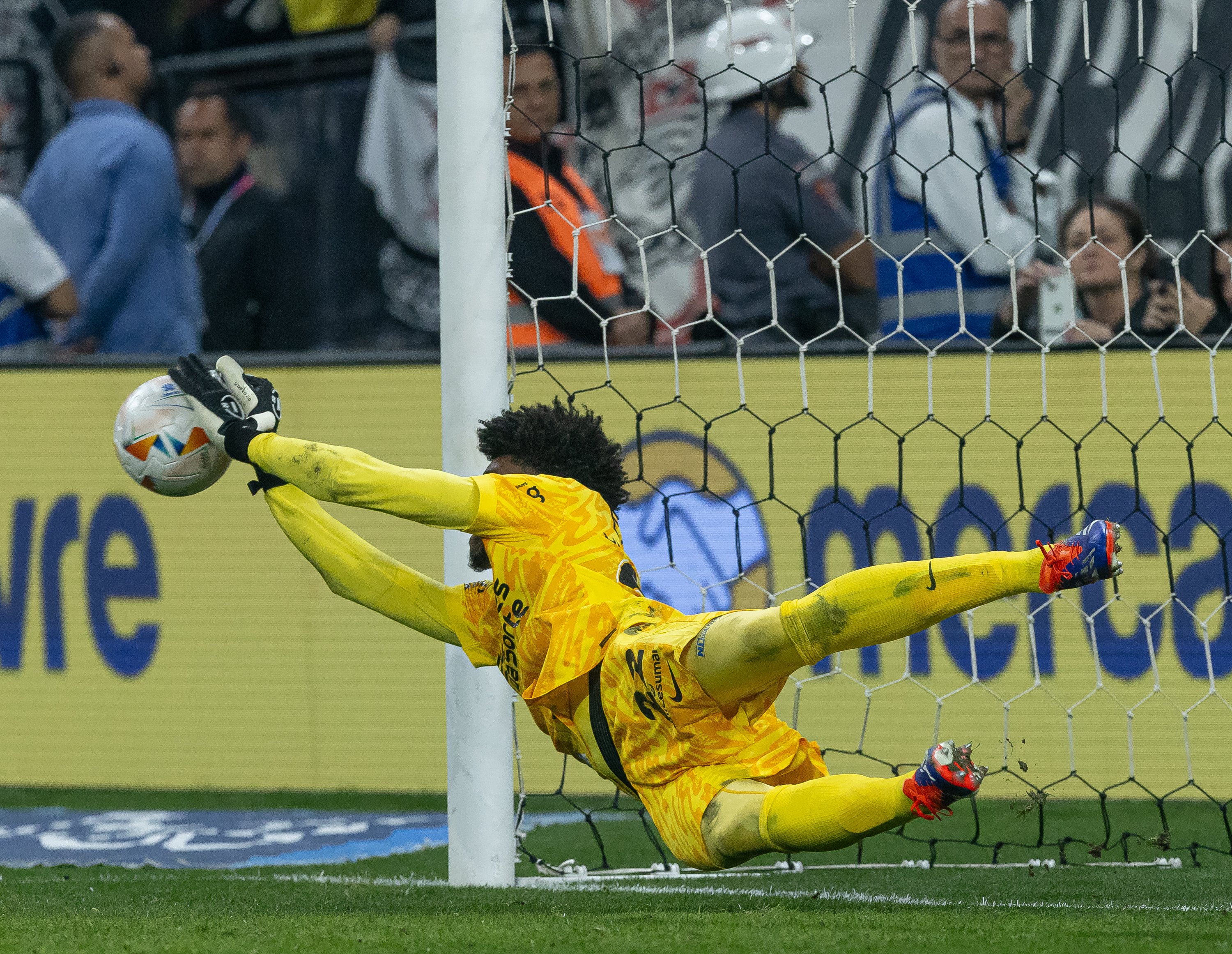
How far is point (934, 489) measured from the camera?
5.57m

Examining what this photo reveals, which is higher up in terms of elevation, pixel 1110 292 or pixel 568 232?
pixel 568 232

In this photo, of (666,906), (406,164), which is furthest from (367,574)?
(406,164)

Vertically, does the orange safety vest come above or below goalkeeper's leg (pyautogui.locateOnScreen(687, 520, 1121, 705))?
above

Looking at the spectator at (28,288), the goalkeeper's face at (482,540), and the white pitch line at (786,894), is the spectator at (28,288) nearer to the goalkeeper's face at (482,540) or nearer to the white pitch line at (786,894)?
the white pitch line at (786,894)

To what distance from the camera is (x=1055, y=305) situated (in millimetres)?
5387

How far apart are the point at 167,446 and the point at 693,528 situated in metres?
2.68

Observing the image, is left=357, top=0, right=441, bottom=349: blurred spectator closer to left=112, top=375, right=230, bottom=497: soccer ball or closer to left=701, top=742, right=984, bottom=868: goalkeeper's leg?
left=112, top=375, right=230, bottom=497: soccer ball

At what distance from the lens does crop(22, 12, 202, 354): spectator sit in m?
6.17

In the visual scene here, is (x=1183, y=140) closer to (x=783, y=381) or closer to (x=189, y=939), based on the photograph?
(x=783, y=381)

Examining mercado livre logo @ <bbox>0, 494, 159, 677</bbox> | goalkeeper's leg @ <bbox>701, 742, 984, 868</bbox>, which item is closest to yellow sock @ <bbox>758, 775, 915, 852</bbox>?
goalkeeper's leg @ <bbox>701, 742, 984, 868</bbox>

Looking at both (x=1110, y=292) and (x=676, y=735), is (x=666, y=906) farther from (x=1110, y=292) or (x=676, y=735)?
(x=1110, y=292)

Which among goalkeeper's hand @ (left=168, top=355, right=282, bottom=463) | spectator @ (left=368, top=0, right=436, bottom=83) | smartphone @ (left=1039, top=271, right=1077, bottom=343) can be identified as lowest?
goalkeeper's hand @ (left=168, top=355, right=282, bottom=463)

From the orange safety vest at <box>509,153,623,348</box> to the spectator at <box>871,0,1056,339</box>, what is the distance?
3.80 feet

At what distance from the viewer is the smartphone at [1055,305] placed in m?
5.36
